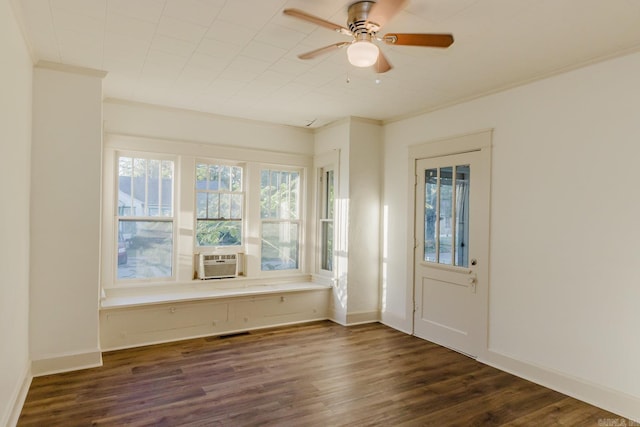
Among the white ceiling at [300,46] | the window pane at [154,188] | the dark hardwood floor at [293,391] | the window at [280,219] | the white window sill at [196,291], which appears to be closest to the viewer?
the white ceiling at [300,46]

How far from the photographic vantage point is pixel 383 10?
2.11 meters

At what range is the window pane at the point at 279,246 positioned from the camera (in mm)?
5559

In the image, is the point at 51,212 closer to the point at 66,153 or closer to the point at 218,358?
the point at 66,153

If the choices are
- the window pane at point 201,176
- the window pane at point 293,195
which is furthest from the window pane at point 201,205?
the window pane at point 293,195

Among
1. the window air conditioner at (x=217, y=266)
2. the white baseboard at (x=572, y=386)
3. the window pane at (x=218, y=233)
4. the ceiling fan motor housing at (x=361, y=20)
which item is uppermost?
the ceiling fan motor housing at (x=361, y=20)

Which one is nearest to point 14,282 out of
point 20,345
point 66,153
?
point 20,345

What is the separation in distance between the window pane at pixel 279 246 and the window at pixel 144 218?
1285mm

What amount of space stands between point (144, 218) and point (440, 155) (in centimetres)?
357

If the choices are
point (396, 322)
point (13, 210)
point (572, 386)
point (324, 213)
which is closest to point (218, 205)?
point (324, 213)

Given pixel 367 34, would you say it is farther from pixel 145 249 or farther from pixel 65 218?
pixel 145 249

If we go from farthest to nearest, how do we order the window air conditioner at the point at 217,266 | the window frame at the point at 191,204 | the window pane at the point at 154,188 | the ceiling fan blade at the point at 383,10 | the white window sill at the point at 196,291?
1. the window air conditioner at the point at 217,266
2. the window pane at the point at 154,188
3. the window frame at the point at 191,204
4. the white window sill at the point at 196,291
5. the ceiling fan blade at the point at 383,10

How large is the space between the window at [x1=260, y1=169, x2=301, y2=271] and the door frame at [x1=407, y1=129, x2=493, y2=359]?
1.75 m

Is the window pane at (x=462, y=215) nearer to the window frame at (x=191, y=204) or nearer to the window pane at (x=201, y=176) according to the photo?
the window frame at (x=191, y=204)

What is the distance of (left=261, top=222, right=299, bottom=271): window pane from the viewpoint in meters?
5.56
